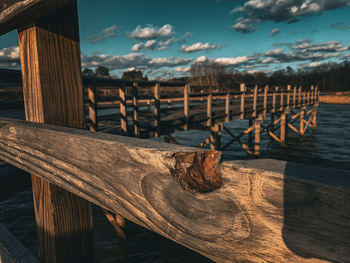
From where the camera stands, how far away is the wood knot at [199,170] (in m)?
0.50

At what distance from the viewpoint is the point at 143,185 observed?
0.64 metres

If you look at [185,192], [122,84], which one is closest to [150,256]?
[122,84]

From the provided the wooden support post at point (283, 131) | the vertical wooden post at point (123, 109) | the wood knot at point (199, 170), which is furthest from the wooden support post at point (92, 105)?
the wooden support post at point (283, 131)

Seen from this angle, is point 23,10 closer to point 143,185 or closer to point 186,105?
point 143,185

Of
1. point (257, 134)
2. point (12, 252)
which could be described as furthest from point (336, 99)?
point (12, 252)

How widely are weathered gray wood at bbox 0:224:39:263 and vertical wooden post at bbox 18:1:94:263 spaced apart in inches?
3.4

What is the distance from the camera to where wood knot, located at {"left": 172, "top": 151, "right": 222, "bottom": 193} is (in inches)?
19.9

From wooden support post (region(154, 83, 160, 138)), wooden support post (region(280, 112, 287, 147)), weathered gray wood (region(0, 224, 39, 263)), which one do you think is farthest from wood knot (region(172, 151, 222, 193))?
wooden support post (region(280, 112, 287, 147))

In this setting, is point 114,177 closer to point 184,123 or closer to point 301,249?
point 301,249

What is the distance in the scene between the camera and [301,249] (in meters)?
0.43

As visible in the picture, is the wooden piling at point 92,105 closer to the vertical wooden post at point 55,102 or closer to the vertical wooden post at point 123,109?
the vertical wooden post at point 123,109

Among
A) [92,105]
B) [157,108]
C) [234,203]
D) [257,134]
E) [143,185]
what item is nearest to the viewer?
[234,203]

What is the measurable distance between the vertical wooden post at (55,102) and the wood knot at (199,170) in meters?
0.83

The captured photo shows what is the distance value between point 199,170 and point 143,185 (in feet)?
0.66
